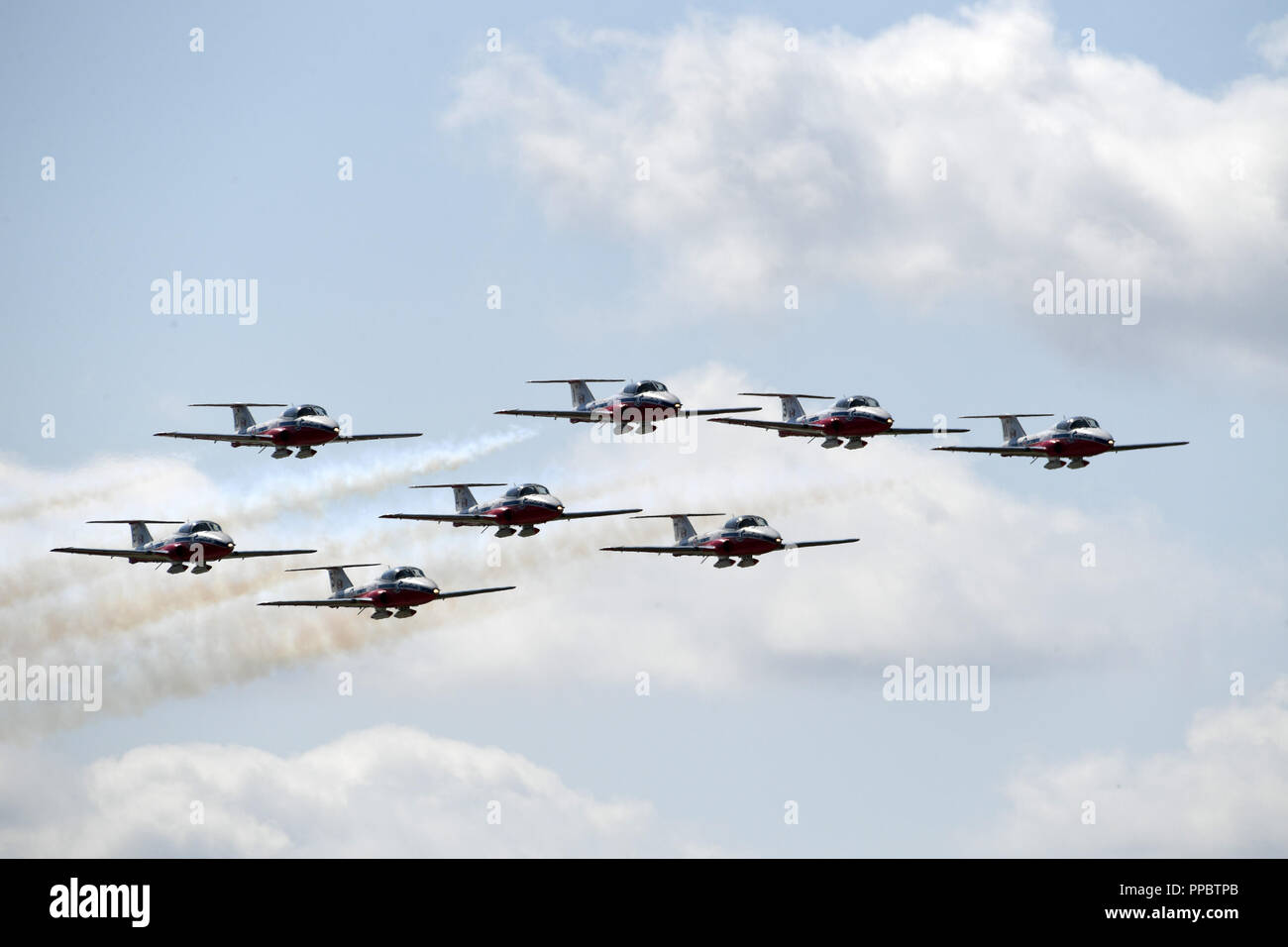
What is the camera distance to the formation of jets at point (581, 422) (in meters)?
114

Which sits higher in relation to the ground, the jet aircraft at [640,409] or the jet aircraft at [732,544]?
the jet aircraft at [640,409]

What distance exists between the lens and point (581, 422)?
383ft

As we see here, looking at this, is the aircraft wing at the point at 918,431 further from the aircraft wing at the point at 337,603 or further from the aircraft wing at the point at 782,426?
the aircraft wing at the point at 337,603

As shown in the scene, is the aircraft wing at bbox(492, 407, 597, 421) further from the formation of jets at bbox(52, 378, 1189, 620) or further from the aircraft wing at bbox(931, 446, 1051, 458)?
the aircraft wing at bbox(931, 446, 1051, 458)

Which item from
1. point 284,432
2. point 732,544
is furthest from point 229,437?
point 732,544

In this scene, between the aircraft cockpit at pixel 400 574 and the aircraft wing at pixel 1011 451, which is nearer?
the aircraft cockpit at pixel 400 574

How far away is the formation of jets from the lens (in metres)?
114

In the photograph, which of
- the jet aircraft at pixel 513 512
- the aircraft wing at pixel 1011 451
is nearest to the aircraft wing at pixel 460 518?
the jet aircraft at pixel 513 512

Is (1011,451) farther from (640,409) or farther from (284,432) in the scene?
(284,432)

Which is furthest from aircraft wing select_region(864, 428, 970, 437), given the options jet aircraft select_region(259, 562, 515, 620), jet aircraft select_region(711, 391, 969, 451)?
jet aircraft select_region(259, 562, 515, 620)
